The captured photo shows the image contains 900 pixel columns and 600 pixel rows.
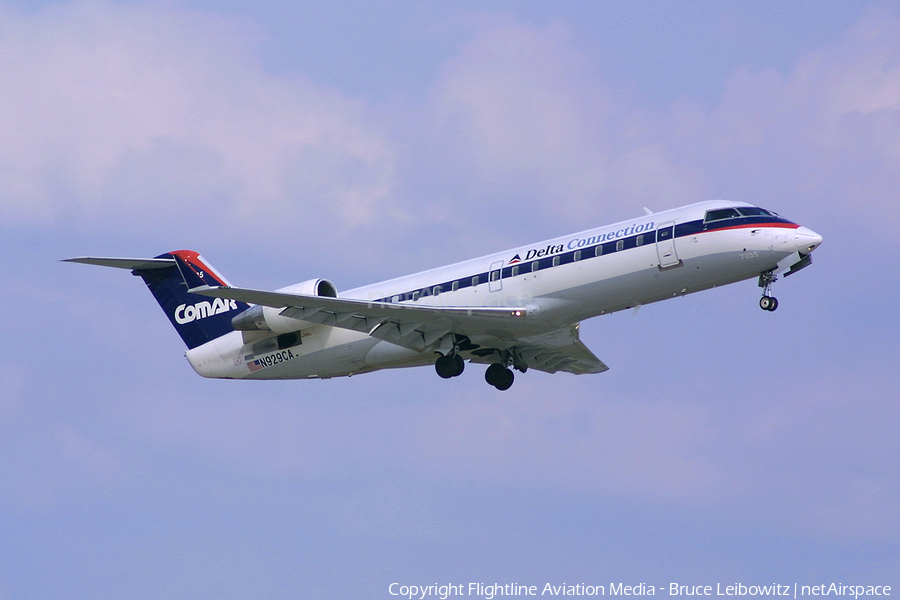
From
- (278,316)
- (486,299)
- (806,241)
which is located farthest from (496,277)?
(806,241)

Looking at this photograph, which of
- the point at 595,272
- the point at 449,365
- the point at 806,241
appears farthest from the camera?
the point at 449,365

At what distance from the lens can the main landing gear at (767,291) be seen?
78.7 ft

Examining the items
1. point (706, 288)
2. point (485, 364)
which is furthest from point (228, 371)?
point (706, 288)

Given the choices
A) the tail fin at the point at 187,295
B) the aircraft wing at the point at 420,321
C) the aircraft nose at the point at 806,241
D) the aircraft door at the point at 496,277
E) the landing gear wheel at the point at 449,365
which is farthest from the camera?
the tail fin at the point at 187,295

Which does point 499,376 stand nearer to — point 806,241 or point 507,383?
point 507,383

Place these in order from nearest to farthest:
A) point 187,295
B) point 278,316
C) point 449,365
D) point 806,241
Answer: point 806,241
point 449,365
point 278,316
point 187,295

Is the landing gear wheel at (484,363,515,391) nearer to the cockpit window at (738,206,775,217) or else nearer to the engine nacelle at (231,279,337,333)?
the engine nacelle at (231,279,337,333)

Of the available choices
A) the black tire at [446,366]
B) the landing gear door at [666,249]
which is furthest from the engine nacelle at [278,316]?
the landing gear door at [666,249]

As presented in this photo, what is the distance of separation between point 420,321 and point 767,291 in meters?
7.39

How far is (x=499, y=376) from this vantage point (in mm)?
28547

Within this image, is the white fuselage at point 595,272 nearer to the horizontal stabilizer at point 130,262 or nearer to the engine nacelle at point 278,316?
the engine nacelle at point 278,316

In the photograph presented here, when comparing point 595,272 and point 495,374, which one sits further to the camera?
point 495,374

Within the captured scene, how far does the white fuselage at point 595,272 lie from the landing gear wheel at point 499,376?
139 cm

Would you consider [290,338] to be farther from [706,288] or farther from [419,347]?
[706,288]
